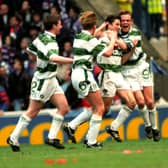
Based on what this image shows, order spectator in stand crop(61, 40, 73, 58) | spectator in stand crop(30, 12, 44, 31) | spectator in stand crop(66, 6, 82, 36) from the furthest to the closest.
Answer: spectator in stand crop(66, 6, 82, 36) < spectator in stand crop(30, 12, 44, 31) < spectator in stand crop(61, 40, 73, 58)

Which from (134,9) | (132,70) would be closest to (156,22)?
(134,9)

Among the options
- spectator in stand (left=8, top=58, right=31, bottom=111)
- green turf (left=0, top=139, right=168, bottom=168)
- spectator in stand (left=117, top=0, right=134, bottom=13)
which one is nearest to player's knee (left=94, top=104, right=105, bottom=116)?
green turf (left=0, top=139, right=168, bottom=168)

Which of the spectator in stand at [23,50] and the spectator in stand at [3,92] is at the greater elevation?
the spectator in stand at [23,50]

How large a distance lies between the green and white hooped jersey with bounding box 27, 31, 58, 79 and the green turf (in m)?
1.25

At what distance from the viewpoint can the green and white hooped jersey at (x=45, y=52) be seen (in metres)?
15.4

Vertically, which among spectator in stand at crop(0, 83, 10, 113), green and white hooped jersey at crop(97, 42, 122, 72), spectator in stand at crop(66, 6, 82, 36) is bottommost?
spectator in stand at crop(0, 83, 10, 113)

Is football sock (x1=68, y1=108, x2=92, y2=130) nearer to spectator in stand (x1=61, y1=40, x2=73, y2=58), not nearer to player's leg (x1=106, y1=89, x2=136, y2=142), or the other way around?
player's leg (x1=106, y1=89, x2=136, y2=142)

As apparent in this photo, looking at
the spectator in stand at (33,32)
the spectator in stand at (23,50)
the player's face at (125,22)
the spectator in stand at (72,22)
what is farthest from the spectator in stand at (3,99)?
the player's face at (125,22)

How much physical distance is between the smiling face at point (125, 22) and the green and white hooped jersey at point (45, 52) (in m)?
2.26

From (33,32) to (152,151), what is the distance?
29.4ft

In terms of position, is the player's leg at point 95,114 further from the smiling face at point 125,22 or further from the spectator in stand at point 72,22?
the spectator in stand at point 72,22

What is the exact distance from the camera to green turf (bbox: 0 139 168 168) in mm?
12390

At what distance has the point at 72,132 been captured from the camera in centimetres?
1714

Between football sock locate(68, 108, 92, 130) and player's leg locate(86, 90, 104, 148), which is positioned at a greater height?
player's leg locate(86, 90, 104, 148)
